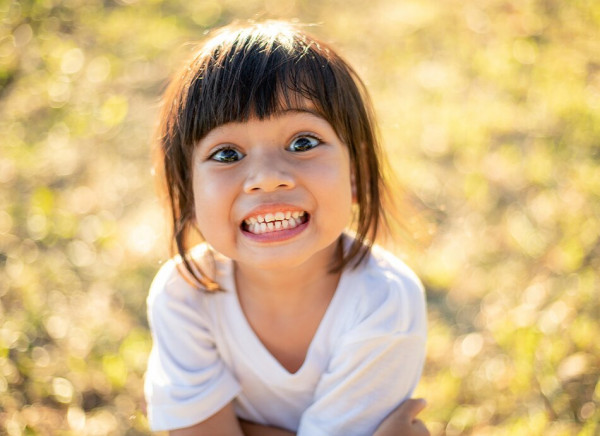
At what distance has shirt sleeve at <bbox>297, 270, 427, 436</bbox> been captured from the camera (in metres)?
1.78

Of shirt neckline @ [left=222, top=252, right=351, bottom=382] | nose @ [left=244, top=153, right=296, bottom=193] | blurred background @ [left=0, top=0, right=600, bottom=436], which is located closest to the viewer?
nose @ [left=244, top=153, right=296, bottom=193]

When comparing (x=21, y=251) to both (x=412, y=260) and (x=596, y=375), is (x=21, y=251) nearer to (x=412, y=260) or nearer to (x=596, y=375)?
(x=412, y=260)

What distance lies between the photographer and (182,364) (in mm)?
1909

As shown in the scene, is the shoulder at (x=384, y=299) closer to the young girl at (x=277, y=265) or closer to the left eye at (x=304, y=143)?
the young girl at (x=277, y=265)

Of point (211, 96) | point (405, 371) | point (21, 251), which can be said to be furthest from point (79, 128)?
point (405, 371)

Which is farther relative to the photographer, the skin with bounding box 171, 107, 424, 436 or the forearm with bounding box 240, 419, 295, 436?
the forearm with bounding box 240, 419, 295, 436

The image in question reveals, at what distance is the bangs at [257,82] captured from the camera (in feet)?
5.49

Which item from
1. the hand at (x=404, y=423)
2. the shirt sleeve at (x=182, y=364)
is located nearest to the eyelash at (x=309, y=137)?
the shirt sleeve at (x=182, y=364)

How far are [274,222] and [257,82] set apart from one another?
0.32 meters

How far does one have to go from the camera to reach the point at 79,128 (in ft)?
12.3

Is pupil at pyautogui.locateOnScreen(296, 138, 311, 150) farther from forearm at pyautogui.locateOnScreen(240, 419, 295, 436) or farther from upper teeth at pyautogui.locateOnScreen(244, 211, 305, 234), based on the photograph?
forearm at pyautogui.locateOnScreen(240, 419, 295, 436)

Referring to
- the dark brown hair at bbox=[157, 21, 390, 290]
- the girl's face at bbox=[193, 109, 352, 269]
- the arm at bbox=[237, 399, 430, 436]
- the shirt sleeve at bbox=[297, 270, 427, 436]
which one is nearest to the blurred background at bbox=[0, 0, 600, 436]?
the arm at bbox=[237, 399, 430, 436]

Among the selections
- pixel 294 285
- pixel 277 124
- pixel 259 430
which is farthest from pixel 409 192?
pixel 277 124

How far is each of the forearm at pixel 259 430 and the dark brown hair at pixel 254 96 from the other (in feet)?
1.25
